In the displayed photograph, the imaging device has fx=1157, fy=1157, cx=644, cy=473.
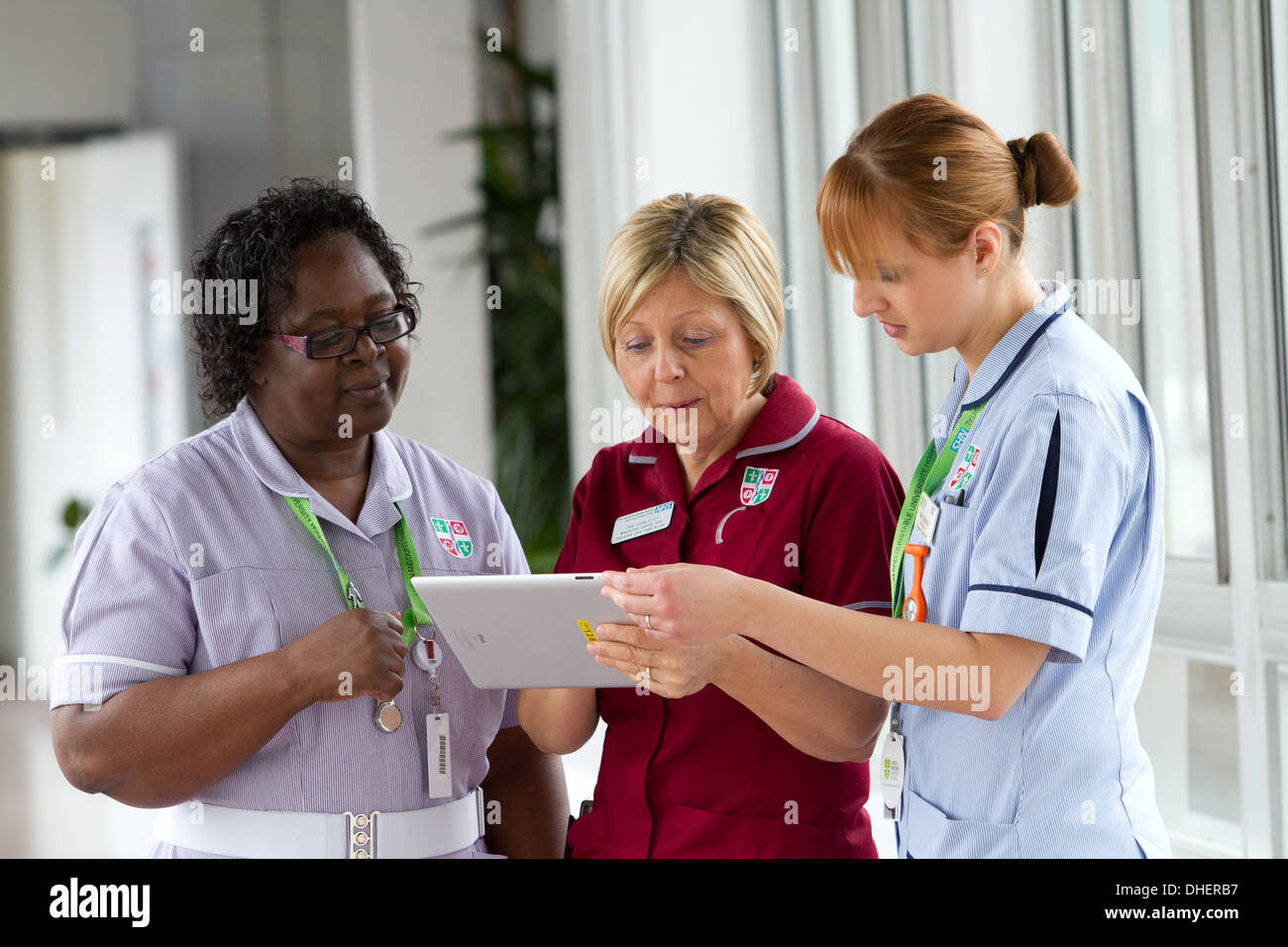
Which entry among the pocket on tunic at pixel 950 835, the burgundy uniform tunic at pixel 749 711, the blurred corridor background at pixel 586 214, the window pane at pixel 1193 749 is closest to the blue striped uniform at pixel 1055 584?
the pocket on tunic at pixel 950 835

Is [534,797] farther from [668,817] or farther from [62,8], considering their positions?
[62,8]

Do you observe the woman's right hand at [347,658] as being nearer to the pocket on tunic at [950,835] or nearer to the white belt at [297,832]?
the white belt at [297,832]

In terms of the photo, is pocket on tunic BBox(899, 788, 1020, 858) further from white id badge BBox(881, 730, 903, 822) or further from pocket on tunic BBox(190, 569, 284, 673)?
pocket on tunic BBox(190, 569, 284, 673)

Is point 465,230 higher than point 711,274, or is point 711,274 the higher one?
point 465,230

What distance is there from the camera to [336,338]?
1617mm

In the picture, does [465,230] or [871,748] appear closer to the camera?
[871,748]

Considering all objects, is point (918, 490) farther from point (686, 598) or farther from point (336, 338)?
point (336, 338)

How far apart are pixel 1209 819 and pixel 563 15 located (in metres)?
3.61

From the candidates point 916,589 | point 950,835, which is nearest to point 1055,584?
point 916,589

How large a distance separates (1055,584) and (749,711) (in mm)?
472

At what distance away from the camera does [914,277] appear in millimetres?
1319

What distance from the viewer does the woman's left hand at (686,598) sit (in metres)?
1.27

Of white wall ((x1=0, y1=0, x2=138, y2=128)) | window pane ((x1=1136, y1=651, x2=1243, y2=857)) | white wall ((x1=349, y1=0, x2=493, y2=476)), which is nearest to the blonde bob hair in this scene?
window pane ((x1=1136, y1=651, x2=1243, y2=857))

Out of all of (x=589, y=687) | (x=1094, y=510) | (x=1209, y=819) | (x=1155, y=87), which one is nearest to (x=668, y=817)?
(x=589, y=687)
